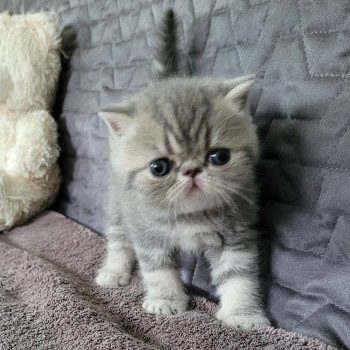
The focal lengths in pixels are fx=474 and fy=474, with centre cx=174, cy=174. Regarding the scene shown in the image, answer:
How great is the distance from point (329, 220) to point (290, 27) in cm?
38

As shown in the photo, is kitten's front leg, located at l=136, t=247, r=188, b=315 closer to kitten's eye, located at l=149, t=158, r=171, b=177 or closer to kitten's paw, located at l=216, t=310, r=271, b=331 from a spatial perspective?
kitten's paw, located at l=216, t=310, r=271, b=331

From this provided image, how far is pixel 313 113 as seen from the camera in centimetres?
85

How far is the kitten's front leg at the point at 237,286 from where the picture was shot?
84 cm

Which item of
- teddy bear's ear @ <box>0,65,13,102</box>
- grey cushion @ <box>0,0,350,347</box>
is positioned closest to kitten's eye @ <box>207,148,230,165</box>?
grey cushion @ <box>0,0,350,347</box>

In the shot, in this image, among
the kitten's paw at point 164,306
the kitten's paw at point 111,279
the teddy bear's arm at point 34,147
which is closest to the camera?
the kitten's paw at point 164,306

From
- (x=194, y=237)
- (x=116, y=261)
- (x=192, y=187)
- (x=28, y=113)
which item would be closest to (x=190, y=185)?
(x=192, y=187)

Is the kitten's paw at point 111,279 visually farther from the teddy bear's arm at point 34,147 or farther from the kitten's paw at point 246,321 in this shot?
the teddy bear's arm at point 34,147

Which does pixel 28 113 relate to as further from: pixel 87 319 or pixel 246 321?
pixel 246 321

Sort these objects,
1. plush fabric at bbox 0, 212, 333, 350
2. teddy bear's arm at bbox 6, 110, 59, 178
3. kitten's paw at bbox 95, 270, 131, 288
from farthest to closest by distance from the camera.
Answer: teddy bear's arm at bbox 6, 110, 59, 178
kitten's paw at bbox 95, 270, 131, 288
plush fabric at bbox 0, 212, 333, 350

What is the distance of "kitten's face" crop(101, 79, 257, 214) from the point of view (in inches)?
32.4

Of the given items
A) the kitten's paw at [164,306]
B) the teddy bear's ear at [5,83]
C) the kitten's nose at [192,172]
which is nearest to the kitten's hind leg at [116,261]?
the kitten's paw at [164,306]

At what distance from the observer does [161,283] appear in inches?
37.3

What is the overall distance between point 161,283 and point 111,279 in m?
0.13

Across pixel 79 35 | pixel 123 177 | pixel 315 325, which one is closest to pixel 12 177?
pixel 79 35
